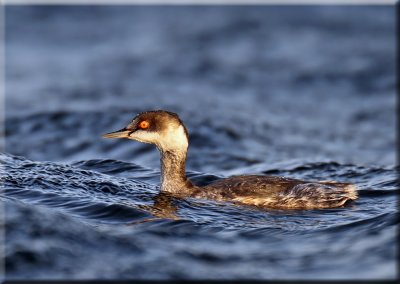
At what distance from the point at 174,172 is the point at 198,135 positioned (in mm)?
5993

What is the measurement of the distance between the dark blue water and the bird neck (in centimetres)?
24

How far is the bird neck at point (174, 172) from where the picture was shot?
1088 centimetres

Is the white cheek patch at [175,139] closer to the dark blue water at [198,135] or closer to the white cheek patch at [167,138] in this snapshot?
the white cheek patch at [167,138]

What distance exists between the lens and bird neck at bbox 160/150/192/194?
1088cm

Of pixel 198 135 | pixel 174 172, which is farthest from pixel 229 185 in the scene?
pixel 198 135

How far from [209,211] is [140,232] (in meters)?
1.25

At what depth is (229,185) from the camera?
10.5 m

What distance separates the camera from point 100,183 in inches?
438

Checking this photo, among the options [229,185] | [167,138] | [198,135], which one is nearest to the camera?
[229,185]

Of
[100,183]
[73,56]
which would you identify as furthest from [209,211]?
[73,56]

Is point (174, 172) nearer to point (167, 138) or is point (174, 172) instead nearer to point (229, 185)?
point (167, 138)

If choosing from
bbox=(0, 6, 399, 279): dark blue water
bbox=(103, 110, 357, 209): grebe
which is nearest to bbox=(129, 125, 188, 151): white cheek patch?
bbox=(103, 110, 357, 209): grebe

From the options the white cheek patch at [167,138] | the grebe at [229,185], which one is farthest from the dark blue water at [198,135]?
the white cheek patch at [167,138]

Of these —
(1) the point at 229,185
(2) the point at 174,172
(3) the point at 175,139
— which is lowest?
(1) the point at 229,185
